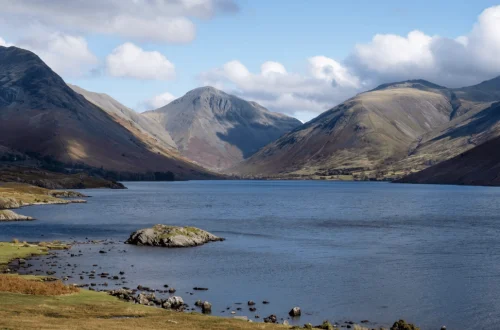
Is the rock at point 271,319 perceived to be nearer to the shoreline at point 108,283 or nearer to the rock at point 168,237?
the shoreline at point 108,283

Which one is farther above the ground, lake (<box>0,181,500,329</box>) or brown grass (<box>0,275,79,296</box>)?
brown grass (<box>0,275,79,296</box>)

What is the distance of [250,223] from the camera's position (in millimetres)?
158125

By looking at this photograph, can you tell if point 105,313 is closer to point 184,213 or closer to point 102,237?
point 102,237

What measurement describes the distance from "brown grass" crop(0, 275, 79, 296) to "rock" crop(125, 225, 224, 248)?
48734 mm

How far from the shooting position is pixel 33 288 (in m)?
56.5

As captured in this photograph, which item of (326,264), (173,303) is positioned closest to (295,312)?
(173,303)

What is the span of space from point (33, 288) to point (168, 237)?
53.1 meters

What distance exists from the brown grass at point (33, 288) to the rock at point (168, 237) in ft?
160

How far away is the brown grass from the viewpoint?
55.9 m

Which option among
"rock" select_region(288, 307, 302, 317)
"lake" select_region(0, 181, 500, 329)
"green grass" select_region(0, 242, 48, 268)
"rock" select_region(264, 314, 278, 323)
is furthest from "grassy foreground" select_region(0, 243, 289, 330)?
"green grass" select_region(0, 242, 48, 268)

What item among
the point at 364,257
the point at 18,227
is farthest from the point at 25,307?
the point at 18,227

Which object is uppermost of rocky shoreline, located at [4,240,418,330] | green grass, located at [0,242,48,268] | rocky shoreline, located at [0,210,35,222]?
rocky shoreline, located at [0,210,35,222]

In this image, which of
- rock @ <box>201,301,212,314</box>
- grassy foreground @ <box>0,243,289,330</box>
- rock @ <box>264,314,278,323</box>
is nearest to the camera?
grassy foreground @ <box>0,243,289,330</box>

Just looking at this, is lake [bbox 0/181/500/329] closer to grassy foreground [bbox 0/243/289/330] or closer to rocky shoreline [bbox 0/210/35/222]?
rocky shoreline [bbox 0/210/35/222]
